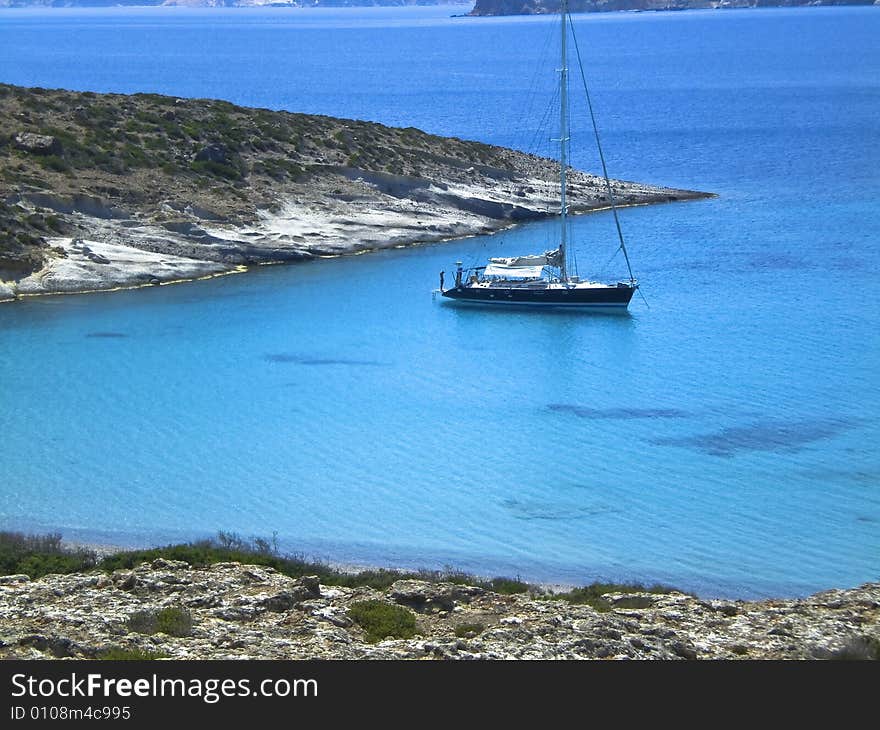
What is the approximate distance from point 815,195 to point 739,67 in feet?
288

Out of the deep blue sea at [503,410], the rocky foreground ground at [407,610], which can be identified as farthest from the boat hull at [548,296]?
the rocky foreground ground at [407,610]

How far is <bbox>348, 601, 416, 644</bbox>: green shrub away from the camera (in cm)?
1948

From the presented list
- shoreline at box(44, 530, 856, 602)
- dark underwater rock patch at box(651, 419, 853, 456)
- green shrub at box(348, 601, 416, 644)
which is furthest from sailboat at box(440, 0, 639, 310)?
green shrub at box(348, 601, 416, 644)

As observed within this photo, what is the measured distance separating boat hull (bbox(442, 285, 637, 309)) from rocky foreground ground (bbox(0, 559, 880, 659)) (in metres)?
25.4

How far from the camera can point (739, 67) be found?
495ft

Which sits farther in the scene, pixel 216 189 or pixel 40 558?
pixel 216 189

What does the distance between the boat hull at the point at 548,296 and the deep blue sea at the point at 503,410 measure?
1.75ft

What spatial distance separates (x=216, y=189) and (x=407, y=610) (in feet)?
130

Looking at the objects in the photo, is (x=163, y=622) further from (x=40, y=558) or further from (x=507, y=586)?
(x=507, y=586)

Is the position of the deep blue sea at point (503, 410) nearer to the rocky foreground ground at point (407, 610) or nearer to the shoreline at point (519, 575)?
the shoreline at point (519, 575)

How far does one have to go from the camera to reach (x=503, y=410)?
36.4 meters

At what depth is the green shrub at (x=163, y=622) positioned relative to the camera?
19.1 metres

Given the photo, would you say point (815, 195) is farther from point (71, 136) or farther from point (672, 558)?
point (672, 558)

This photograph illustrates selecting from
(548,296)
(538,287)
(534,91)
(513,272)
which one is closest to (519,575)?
(548,296)
